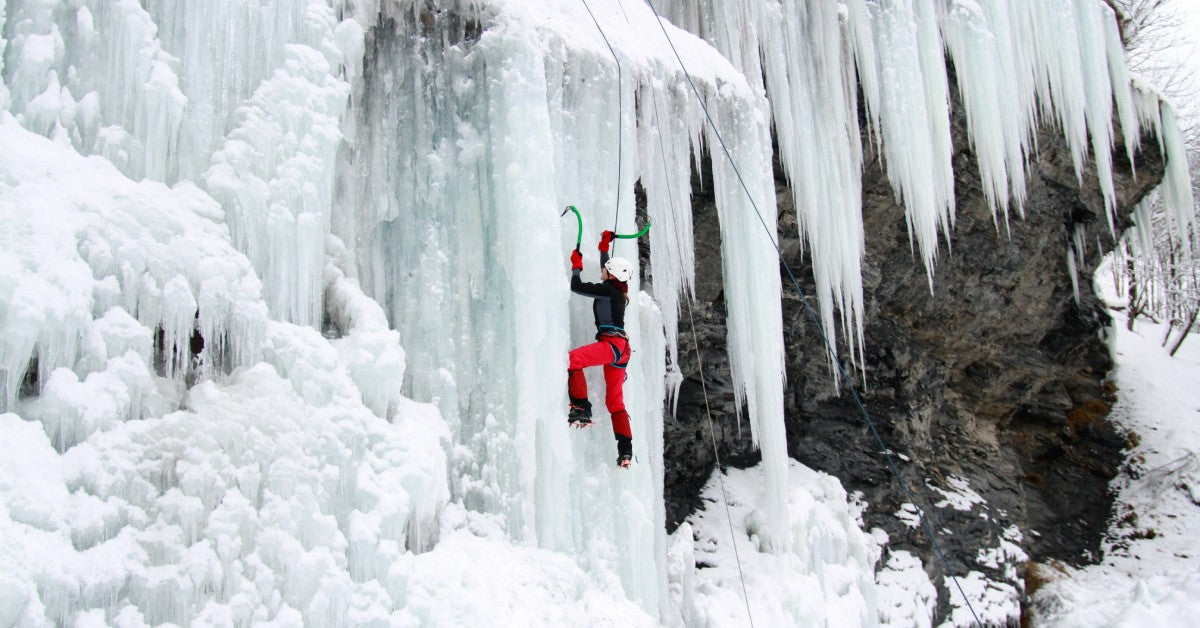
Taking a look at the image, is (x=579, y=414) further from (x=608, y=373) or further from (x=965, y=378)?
(x=965, y=378)

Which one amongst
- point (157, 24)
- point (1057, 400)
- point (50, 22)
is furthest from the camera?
point (1057, 400)

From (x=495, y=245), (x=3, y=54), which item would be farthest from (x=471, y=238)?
(x=3, y=54)

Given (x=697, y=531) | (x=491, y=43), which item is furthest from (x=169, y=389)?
(x=697, y=531)

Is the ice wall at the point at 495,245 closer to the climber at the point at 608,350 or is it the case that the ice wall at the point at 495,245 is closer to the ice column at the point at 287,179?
the climber at the point at 608,350

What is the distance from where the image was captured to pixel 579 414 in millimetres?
4109

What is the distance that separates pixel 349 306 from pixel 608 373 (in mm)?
1383

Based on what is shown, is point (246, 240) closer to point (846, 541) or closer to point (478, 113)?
point (478, 113)

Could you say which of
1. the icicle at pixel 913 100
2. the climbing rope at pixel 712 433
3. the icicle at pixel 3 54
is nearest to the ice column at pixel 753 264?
the climbing rope at pixel 712 433

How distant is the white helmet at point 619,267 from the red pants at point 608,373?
316 mm

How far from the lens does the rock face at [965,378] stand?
766cm

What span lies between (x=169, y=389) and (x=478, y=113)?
1.95 metres

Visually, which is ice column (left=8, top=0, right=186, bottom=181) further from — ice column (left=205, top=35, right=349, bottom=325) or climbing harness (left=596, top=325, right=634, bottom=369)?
climbing harness (left=596, top=325, right=634, bottom=369)

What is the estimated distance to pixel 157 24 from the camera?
3.13 meters

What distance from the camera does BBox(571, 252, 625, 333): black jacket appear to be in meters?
4.18
